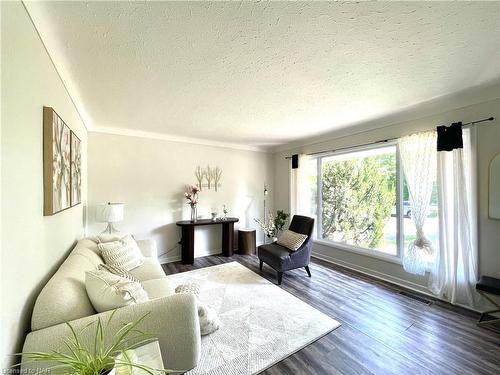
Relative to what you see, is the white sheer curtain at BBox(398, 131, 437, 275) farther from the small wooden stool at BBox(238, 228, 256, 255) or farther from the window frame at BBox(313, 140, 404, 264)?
the small wooden stool at BBox(238, 228, 256, 255)

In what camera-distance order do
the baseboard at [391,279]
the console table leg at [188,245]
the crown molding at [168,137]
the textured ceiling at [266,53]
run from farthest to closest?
the console table leg at [188,245] < the crown molding at [168,137] < the baseboard at [391,279] < the textured ceiling at [266,53]

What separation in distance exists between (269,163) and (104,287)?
14.1ft

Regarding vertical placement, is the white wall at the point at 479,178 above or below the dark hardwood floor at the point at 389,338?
above

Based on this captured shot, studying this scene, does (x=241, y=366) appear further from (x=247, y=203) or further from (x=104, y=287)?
(x=247, y=203)

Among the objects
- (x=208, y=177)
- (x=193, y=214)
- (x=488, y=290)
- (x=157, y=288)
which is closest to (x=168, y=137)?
(x=208, y=177)

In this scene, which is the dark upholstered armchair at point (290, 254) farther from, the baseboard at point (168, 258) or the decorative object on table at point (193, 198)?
the baseboard at point (168, 258)

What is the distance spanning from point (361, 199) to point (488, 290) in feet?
5.81

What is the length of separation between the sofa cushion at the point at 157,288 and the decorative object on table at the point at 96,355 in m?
0.70

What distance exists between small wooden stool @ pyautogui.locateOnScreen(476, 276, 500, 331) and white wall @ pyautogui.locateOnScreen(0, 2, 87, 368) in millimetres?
3398

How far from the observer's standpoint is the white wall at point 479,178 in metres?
2.15

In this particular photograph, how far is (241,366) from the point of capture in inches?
60.5

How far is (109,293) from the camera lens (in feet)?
4.09

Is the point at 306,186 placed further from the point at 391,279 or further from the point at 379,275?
the point at 391,279

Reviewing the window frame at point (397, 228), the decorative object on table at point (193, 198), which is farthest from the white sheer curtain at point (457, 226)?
the decorative object on table at point (193, 198)
